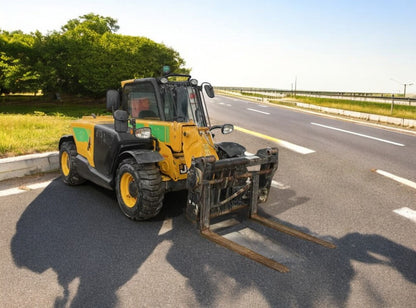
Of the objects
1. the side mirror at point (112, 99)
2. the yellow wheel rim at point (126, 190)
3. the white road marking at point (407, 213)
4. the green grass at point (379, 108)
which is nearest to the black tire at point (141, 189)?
the yellow wheel rim at point (126, 190)

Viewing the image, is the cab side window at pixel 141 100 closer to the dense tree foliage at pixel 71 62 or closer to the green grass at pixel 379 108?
the green grass at pixel 379 108

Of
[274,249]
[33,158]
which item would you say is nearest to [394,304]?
[274,249]

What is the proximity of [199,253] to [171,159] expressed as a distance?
1.60 m

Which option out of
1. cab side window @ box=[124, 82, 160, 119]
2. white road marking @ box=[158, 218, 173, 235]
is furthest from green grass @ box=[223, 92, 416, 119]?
white road marking @ box=[158, 218, 173, 235]

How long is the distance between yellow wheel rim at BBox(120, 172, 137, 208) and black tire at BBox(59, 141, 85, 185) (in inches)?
69.5

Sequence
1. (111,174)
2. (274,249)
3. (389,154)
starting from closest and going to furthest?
(274,249)
(111,174)
(389,154)

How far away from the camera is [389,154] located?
10609 millimetres

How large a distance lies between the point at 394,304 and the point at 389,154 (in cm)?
827

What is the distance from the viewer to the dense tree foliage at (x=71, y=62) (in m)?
30.2

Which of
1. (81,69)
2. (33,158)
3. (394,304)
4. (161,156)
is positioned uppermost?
(81,69)

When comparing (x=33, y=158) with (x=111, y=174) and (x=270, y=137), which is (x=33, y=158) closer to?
(x=111, y=174)

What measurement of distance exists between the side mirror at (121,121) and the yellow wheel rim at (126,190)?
0.72m

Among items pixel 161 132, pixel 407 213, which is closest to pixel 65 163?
pixel 161 132

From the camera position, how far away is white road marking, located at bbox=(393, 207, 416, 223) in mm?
5648
